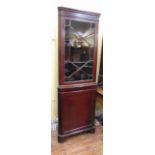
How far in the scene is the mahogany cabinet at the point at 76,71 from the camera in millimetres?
2189

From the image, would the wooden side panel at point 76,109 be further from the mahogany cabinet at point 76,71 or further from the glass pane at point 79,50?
the glass pane at point 79,50

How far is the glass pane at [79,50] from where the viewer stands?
2.26 m

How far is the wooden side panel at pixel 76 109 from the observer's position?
2261 millimetres

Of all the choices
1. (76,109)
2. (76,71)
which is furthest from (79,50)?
(76,109)

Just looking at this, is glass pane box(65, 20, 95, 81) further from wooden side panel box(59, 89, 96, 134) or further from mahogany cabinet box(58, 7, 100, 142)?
wooden side panel box(59, 89, 96, 134)

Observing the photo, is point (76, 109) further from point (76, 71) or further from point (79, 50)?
point (79, 50)

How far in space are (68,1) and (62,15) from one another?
461 millimetres

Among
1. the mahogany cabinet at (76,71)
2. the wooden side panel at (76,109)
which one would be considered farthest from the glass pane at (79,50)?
the wooden side panel at (76,109)

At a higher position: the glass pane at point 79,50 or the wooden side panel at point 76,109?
the glass pane at point 79,50
